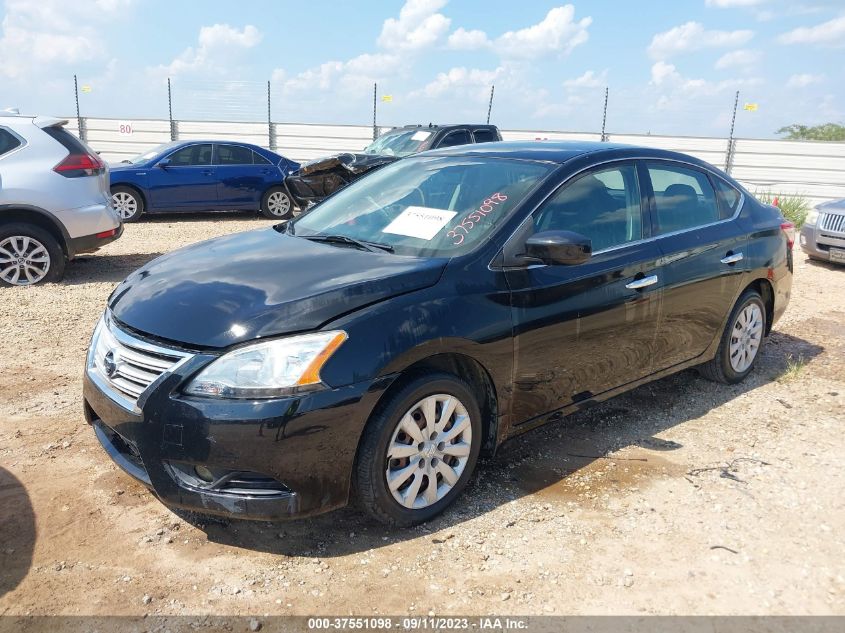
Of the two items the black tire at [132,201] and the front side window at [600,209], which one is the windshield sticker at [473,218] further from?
the black tire at [132,201]

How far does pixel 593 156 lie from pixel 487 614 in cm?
251

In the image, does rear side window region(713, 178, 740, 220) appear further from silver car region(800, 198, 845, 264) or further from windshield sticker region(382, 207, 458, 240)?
silver car region(800, 198, 845, 264)

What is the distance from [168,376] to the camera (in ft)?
8.82

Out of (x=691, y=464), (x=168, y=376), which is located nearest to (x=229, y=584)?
(x=168, y=376)

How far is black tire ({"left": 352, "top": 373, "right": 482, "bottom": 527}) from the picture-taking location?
282cm

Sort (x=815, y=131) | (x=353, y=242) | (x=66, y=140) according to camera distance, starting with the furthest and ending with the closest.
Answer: (x=815, y=131) < (x=66, y=140) < (x=353, y=242)

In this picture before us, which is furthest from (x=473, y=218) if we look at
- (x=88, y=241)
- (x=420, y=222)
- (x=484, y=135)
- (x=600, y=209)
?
(x=484, y=135)

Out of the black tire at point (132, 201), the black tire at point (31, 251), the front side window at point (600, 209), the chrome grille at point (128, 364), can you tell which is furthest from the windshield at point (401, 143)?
the chrome grille at point (128, 364)

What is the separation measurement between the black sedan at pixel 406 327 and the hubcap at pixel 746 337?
394 mm

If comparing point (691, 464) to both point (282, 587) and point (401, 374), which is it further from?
point (282, 587)

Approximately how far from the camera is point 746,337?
4996mm

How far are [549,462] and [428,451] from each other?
1045 millimetres

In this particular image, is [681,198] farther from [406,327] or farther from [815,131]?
[815,131]

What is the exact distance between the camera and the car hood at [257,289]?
108 inches
